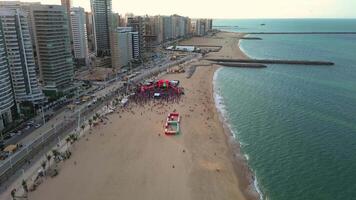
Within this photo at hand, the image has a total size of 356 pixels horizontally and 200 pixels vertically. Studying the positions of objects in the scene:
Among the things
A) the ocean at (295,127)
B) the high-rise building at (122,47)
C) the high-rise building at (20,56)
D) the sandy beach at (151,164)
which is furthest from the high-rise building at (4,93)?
the high-rise building at (122,47)

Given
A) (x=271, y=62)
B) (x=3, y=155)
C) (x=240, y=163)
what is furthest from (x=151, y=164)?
(x=271, y=62)

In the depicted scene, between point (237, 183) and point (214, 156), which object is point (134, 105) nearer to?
point (214, 156)

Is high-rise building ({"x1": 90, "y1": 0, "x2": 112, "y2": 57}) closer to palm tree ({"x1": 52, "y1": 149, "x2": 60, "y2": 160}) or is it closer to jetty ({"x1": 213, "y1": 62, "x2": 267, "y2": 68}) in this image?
jetty ({"x1": 213, "y1": 62, "x2": 267, "y2": 68})

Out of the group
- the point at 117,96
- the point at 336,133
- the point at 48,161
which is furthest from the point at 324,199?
the point at 117,96

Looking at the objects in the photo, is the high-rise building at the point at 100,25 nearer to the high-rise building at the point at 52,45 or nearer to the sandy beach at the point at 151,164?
the high-rise building at the point at 52,45

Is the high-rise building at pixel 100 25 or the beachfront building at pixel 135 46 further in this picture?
the high-rise building at pixel 100 25

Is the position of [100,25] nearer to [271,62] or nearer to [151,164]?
[271,62]
